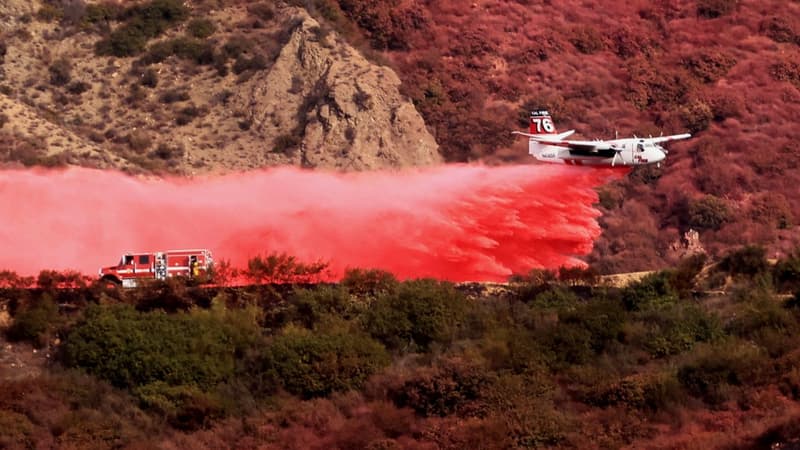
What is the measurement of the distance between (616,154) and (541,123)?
4.93 meters

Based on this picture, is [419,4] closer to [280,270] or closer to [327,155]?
[327,155]

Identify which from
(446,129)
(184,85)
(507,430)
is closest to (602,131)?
(446,129)

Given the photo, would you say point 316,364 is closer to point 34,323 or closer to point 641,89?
point 34,323

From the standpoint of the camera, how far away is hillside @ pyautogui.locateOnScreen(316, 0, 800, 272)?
127438 millimetres

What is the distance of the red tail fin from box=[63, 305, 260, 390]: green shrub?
19.8 m

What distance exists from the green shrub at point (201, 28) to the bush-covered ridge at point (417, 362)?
2895 cm

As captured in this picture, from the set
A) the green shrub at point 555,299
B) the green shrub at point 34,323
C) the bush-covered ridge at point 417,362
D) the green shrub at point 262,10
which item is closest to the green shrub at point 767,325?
the bush-covered ridge at point 417,362

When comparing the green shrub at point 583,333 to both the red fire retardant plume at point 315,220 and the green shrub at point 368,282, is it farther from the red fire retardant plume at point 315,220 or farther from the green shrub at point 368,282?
the red fire retardant plume at point 315,220

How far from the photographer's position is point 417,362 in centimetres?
10481

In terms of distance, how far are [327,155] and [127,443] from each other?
98.4 feet

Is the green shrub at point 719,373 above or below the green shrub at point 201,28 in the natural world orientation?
below

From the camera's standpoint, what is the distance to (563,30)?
13988 centimetres

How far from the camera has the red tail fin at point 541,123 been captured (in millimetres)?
121812

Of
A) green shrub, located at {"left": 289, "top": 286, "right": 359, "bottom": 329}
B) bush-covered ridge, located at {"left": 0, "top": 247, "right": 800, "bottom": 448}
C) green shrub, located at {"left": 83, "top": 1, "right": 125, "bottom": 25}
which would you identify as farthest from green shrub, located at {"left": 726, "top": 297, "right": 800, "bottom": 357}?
green shrub, located at {"left": 83, "top": 1, "right": 125, "bottom": 25}
